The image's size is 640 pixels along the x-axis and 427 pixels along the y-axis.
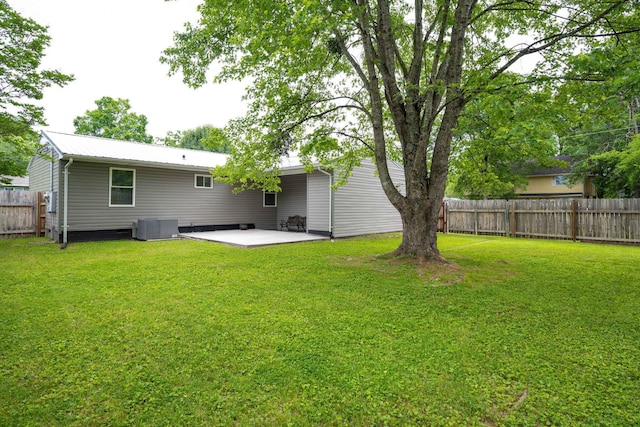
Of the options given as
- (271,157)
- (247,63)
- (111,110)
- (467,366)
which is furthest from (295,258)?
(111,110)

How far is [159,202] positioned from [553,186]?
27.1 metres

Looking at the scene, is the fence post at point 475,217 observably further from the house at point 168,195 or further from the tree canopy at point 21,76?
the tree canopy at point 21,76

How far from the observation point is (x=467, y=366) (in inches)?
106

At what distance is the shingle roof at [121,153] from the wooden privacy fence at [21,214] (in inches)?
107

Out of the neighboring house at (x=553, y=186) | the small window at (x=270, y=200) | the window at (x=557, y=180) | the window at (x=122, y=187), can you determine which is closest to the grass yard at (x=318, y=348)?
the window at (x=122, y=187)

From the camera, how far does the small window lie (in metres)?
15.1

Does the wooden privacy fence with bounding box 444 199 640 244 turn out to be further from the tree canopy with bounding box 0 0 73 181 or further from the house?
the tree canopy with bounding box 0 0 73 181

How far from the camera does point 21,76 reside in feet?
27.6

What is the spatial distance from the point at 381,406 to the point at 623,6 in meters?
8.31

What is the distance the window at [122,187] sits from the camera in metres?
10.8

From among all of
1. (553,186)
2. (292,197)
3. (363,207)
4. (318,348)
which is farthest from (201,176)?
(553,186)

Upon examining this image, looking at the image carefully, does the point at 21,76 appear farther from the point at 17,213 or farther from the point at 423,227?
the point at 423,227

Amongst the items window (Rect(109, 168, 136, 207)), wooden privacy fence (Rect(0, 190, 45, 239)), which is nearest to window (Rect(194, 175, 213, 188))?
window (Rect(109, 168, 136, 207))

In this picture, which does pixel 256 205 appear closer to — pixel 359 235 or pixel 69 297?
pixel 359 235
